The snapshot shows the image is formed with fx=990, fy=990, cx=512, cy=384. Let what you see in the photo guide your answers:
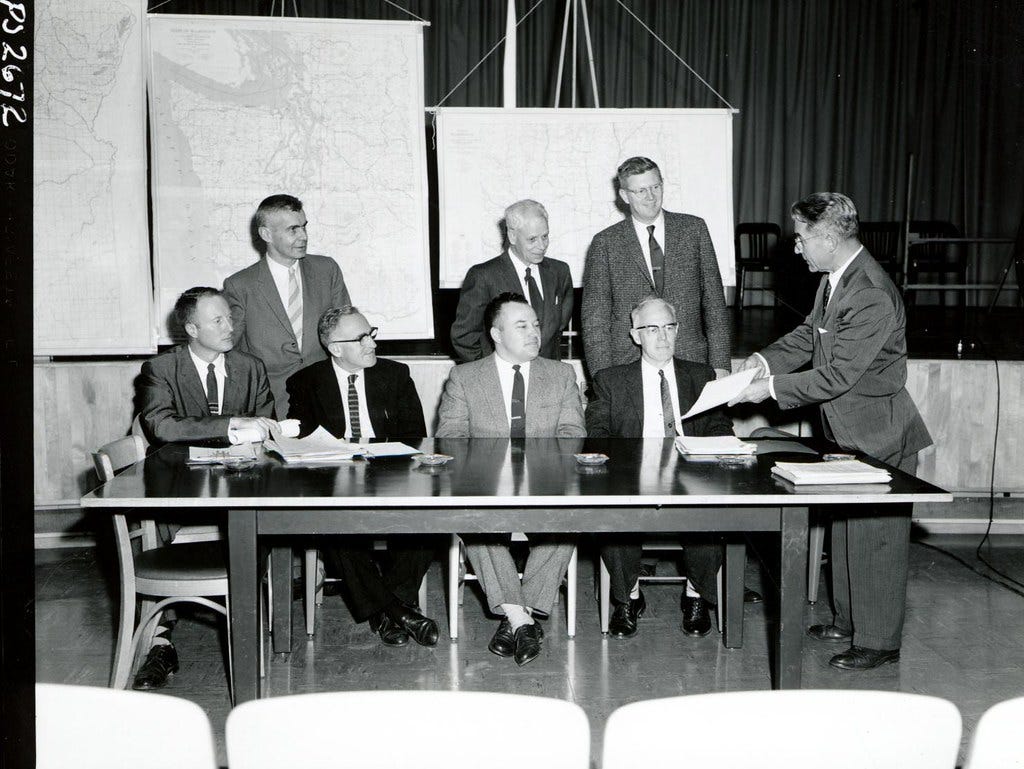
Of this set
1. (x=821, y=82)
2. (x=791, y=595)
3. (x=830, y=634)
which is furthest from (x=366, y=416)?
(x=821, y=82)

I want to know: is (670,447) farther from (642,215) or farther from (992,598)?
(992,598)

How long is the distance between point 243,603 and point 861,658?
2.09 m

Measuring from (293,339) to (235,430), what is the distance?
3.56 feet

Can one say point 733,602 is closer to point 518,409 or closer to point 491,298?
point 518,409

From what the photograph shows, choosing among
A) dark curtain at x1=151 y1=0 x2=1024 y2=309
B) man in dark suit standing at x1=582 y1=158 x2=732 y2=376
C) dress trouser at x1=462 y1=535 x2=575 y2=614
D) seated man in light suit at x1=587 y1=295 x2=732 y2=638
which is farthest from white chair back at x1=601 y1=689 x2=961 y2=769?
dark curtain at x1=151 y1=0 x2=1024 y2=309

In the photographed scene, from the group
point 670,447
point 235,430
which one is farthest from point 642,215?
point 235,430

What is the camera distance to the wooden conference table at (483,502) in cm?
270

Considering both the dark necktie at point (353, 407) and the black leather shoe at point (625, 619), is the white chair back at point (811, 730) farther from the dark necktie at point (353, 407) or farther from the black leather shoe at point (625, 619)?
the dark necktie at point (353, 407)

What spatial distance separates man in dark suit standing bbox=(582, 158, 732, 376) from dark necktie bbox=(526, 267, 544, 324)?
26 centimetres

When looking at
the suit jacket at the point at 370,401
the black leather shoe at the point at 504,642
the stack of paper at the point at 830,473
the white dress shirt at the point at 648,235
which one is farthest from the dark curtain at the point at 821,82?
the stack of paper at the point at 830,473

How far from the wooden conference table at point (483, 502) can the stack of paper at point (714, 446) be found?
198 mm

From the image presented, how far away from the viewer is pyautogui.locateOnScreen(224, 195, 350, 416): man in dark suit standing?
14.5 feet

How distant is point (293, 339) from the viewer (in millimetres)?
4492

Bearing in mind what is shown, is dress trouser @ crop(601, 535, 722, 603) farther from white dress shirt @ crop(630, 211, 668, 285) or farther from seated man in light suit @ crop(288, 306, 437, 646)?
white dress shirt @ crop(630, 211, 668, 285)
